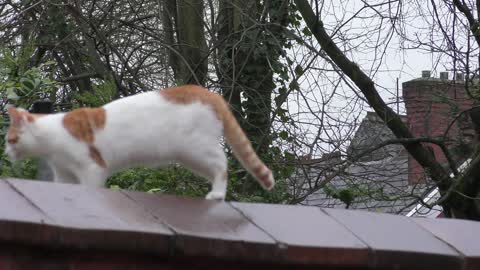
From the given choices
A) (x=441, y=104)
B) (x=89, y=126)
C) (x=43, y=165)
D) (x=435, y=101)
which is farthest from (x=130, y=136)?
(x=441, y=104)

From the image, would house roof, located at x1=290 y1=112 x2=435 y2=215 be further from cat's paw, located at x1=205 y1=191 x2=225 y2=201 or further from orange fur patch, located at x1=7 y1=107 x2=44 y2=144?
orange fur patch, located at x1=7 y1=107 x2=44 y2=144

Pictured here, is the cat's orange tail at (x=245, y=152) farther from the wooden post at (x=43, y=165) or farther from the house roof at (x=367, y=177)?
the house roof at (x=367, y=177)

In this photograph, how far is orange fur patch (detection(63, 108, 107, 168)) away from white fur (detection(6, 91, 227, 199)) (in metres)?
0.01

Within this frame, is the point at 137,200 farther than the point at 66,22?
No

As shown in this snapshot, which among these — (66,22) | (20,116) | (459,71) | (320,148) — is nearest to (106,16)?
(66,22)

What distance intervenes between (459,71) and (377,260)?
578cm

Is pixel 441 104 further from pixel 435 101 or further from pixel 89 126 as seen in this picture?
pixel 89 126

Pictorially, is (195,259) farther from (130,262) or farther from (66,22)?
(66,22)

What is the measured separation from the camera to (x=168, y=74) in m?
10.0

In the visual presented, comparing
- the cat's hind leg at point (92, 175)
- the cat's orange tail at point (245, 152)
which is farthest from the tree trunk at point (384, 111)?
the cat's hind leg at point (92, 175)

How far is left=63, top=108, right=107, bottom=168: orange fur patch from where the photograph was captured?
2.82 meters

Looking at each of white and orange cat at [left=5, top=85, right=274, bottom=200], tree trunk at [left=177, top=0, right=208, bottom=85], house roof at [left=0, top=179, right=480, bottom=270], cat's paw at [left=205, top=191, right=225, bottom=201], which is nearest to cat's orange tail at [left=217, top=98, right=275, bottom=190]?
white and orange cat at [left=5, top=85, right=274, bottom=200]

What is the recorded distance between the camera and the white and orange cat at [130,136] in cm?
282

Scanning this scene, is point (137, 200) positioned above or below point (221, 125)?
below
